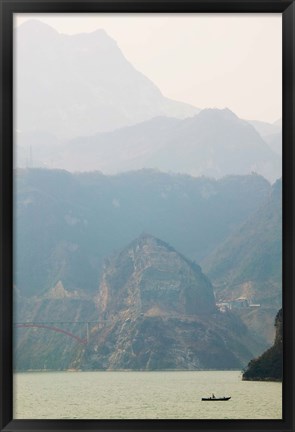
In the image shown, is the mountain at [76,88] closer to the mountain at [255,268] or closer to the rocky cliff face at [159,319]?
the mountain at [255,268]

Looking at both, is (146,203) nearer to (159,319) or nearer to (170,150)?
(170,150)

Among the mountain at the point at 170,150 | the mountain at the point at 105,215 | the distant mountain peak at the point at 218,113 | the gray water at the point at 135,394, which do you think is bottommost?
the gray water at the point at 135,394

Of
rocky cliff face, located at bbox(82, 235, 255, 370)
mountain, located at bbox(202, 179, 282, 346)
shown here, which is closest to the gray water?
rocky cliff face, located at bbox(82, 235, 255, 370)

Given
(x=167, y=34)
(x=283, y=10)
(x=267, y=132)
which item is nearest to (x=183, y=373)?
(x=267, y=132)

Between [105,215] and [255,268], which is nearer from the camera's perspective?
[255,268]

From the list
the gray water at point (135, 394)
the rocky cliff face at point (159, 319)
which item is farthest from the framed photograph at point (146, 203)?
the gray water at point (135, 394)

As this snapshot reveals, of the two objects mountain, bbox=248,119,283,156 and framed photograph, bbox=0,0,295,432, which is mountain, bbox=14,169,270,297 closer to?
framed photograph, bbox=0,0,295,432

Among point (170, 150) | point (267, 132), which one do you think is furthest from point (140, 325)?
point (267, 132)
